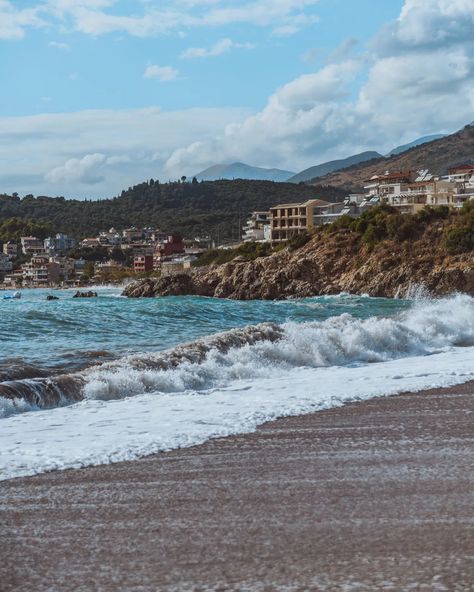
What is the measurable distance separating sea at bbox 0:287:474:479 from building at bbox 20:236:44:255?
169 meters

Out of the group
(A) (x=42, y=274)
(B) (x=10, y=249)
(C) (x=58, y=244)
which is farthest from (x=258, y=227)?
(B) (x=10, y=249)

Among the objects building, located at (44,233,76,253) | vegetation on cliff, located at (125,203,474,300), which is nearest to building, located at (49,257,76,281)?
building, located at (44,233,76,253)

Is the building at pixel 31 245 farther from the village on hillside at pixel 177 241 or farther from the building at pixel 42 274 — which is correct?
the building at pixel 42 274

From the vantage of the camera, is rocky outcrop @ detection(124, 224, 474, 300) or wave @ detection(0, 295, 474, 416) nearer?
wave @ detection(0, 295, 474, 416)

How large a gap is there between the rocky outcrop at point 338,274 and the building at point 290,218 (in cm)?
3253

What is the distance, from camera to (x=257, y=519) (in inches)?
191

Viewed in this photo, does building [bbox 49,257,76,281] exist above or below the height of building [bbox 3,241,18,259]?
below

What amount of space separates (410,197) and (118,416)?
111 meters

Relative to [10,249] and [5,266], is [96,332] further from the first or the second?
[10,249]

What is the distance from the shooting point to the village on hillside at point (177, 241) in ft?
378

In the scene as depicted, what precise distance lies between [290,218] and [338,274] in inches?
1608

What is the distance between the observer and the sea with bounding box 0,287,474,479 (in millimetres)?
7521

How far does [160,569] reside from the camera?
4.07 metres

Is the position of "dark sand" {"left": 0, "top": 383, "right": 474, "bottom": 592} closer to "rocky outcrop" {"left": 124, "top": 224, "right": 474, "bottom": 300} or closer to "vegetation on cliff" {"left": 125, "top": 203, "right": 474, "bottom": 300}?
"vegetation on cliff" {"left": 125, "top": 203, "right": 474, "bottom": 300}
